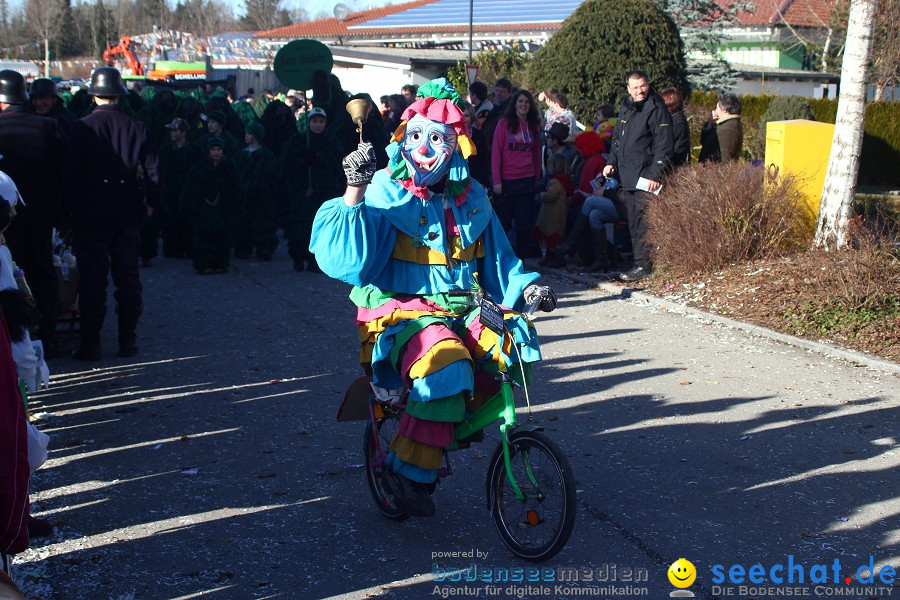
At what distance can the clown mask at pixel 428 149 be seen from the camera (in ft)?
16.1

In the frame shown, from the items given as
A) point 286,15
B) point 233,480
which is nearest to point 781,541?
point 233,480

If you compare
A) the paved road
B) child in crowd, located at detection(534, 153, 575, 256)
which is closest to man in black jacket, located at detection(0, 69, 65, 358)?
the paved road

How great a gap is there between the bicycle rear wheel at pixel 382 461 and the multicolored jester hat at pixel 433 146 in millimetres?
1125

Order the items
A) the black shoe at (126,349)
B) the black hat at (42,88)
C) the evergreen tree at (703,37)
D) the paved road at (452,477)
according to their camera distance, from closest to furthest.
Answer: the paved road at (452,477) < the black shoe at (126,349) < the black hat at (42,88) < the evergreen tree at (703,37)

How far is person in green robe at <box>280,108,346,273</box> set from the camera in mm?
13062

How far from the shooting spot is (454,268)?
501cm

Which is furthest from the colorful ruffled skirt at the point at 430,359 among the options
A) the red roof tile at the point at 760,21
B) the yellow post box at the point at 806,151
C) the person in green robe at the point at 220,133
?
the red roof tile at the point at 760,21

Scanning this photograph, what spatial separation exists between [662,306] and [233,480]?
573cm

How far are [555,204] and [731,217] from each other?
2693mm

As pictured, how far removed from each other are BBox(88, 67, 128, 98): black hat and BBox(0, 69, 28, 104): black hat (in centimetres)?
55

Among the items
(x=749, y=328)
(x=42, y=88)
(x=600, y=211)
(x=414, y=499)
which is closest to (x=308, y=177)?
(x=600, y=211)

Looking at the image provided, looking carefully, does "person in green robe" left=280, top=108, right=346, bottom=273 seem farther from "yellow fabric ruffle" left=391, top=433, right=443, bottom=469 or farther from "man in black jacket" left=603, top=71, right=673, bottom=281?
"yellow fabric ruffle" left=391, top=433, right=443, bottom=469

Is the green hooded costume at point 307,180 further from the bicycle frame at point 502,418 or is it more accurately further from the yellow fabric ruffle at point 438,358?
the yellow fabric ruffle at point 438,358

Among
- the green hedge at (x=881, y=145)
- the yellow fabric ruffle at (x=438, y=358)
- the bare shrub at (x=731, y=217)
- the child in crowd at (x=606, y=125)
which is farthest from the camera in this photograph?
the green hedge at (x=881, y=145)
